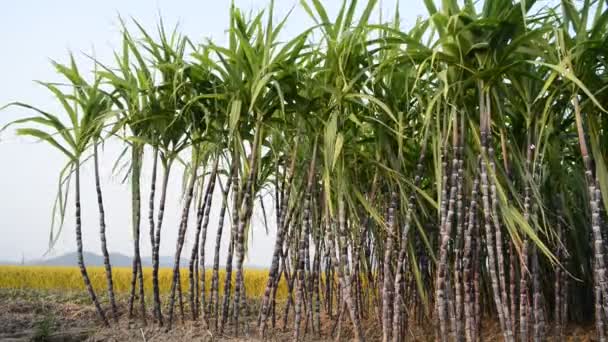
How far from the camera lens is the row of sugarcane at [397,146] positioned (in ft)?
12.1

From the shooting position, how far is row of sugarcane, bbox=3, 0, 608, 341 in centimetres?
370

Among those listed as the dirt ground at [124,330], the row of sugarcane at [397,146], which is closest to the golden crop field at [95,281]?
the dirt ground at [124,330]

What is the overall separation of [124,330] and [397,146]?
231 centimetres

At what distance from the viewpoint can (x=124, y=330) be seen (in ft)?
15.6

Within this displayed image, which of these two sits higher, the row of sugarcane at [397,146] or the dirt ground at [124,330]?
the row of sugarcane at [397,146]

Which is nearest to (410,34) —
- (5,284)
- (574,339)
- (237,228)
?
(237,228)

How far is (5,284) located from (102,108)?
623 cm

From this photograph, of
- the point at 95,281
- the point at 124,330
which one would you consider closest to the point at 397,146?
the point at 124,330

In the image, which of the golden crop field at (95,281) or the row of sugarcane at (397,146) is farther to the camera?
the golden crop field at (95,281)

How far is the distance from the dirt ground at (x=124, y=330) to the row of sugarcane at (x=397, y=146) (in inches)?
4.8

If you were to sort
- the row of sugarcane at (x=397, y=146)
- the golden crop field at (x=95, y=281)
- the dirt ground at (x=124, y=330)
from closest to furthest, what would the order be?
the row of sugarcane at (x=397, y=146), the dirt ground at (x=124, y=330), the golden crop field at (x=95, y=281)

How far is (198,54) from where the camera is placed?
4.38 meters

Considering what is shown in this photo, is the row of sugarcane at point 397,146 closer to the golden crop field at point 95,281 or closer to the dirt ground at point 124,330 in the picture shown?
the dirt ground at point 124,330

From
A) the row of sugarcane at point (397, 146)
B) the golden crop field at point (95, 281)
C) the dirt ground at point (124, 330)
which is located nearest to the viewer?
the row of sugarcane at point (397, 146)
